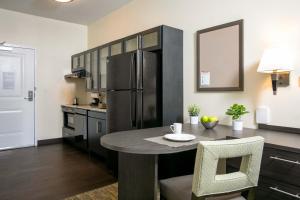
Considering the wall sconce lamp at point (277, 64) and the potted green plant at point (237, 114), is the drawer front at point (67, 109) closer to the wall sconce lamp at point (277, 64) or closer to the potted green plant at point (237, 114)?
the potted green plant at point (237, 114)

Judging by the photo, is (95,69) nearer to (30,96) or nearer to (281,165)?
(30,96)

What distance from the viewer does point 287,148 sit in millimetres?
1398

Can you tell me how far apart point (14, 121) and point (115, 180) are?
2.78 metres

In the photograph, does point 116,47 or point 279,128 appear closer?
point 279,128

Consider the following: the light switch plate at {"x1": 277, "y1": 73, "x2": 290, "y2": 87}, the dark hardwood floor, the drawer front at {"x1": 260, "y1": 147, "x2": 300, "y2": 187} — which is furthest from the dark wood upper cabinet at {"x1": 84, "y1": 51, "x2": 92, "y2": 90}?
the drawer front at {"x1": 260, "y1": 147, "x2": 300, "y2": 187}

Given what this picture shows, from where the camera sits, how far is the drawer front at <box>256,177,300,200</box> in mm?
1354

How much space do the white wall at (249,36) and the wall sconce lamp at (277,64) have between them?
0.23 ft

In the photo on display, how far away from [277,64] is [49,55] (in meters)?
4.40

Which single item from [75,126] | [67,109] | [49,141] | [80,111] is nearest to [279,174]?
[80,111]

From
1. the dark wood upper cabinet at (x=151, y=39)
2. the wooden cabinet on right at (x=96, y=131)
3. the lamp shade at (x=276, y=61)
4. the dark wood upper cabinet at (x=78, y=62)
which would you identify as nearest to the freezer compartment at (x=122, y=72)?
the dark wood upper cabinet at (x=151, y=39)

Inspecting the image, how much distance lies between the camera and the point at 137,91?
8.31ft

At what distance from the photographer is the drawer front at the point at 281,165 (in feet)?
4.43

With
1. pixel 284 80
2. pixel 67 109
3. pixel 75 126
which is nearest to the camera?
pixel 284 80

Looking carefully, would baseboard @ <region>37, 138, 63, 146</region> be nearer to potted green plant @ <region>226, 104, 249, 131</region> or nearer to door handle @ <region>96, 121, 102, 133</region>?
door handle @ <region>96, 121, 102, 133</region>
